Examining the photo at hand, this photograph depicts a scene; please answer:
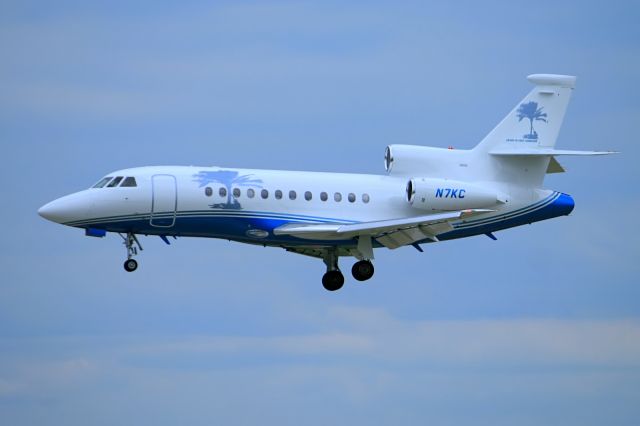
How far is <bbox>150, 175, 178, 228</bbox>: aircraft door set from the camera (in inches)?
2056

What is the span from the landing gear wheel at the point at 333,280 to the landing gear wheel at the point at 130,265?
706 centimetres

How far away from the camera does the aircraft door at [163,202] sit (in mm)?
52219

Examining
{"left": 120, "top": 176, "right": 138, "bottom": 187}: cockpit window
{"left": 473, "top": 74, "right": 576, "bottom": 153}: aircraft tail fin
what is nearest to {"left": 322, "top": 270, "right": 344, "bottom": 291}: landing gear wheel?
{"left": 473, "top": 74, "right": 576, "bottom": 153}: aircraft tail fin

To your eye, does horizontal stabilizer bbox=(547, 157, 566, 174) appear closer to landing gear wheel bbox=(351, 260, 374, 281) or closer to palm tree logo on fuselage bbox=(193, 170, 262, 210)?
landing gear wheel bbox=(351, 260, 374, 281)

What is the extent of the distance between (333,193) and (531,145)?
7.61m

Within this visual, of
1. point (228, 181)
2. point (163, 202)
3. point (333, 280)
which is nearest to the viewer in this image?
point (163, 202)

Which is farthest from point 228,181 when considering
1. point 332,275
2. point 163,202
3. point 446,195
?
point 446,195

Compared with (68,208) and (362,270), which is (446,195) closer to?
(362,270)

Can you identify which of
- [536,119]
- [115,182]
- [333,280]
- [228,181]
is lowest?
[333,280]

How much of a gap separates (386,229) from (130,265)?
8.48 metres

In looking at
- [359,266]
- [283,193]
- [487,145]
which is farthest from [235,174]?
[487,145]

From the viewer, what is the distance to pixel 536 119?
5700 centimetres

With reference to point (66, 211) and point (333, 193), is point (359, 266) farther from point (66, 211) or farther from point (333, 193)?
point (66, 211)

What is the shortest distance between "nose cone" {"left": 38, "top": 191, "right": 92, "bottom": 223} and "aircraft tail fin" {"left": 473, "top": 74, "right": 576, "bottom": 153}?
13827 mm
